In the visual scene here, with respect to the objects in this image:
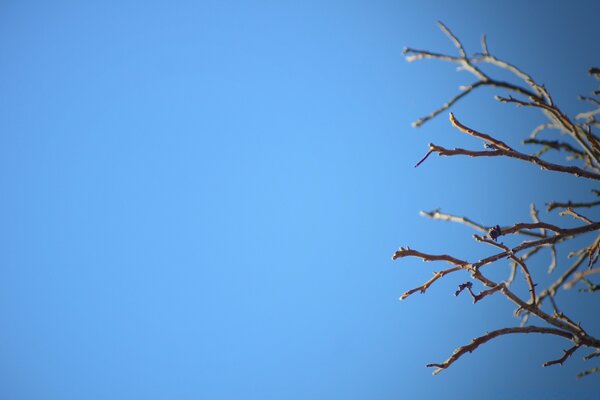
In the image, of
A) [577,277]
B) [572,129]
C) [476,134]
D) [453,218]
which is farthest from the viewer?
[453,218]

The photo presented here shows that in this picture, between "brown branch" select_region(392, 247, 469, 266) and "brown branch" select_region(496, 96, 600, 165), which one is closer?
"brown branch" select_region(496, 96, 600, 165)

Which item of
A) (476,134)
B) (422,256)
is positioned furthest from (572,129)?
(422,256)

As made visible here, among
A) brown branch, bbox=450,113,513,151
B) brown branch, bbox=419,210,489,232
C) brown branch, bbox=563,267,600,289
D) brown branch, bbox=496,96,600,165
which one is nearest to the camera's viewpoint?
brown branch, bbox=563,267,600,289

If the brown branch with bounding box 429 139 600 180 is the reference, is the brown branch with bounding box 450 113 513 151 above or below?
above

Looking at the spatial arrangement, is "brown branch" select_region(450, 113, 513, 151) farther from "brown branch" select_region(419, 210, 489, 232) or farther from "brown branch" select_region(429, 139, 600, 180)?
Answer: "brown branch" select_region(419, 210, 489, 232)

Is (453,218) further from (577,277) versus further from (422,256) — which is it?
(577,277)

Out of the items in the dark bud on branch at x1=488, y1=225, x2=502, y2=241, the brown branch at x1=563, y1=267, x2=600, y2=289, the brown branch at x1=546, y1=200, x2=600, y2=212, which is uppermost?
the brown branch at x1=546, y1=200, x2=600, y2=212

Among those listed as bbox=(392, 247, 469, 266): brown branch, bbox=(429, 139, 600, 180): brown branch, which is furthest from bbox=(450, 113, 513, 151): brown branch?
bbox=(392, 247, 469, 266): brown branch

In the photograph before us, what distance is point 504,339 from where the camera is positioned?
1058 inches

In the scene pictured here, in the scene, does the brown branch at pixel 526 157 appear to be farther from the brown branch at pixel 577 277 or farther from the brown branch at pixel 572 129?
the brown branch at pixel 577 277

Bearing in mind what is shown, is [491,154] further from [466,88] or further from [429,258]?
[429,258]

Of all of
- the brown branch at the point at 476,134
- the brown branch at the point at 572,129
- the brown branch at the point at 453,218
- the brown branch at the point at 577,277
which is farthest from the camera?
the brown branch at the point at 453,218

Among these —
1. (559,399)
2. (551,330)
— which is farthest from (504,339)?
(551,330)

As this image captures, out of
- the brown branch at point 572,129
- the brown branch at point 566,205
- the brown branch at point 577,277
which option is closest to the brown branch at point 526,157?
the brown branch at point 572,129
